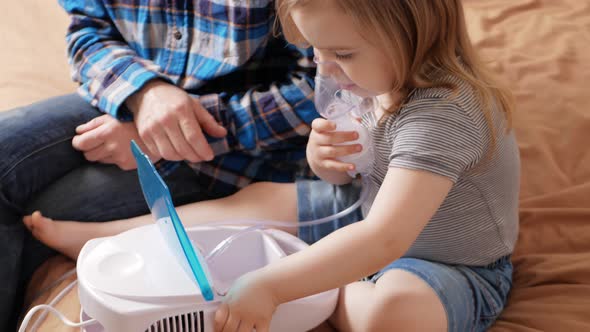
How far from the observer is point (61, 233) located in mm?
972

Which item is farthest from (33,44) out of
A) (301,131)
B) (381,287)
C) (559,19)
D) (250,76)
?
(559,19)

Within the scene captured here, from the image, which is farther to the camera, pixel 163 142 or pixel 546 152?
pixel 546 152

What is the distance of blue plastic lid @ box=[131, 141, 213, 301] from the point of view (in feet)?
2.09

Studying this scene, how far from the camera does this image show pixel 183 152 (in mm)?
992

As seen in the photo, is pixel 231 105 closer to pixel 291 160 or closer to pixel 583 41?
pixel 291 160

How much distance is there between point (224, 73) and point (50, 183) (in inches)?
12.5

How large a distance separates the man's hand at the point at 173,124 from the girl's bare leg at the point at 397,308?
0.33 metres

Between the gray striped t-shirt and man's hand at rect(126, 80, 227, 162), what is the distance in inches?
10.2

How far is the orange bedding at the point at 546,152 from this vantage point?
89 centimetres

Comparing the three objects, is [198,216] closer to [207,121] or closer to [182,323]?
[207,121]

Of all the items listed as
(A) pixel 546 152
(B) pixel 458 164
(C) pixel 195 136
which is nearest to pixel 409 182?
(B) pixel 458 164

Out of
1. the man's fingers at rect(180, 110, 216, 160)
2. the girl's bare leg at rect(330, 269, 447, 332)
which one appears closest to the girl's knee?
the girl's bare leg at rect(330, 269, 447, 332)

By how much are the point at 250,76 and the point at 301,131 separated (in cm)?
13

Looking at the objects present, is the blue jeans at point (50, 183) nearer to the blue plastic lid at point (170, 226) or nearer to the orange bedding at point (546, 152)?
the orange bedding at point (546, 152)
